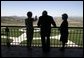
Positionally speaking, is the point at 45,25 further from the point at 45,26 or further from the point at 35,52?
the point at 35,52

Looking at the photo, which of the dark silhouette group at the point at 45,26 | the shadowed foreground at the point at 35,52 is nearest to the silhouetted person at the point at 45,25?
the dark silhouette group at the point at 45,26

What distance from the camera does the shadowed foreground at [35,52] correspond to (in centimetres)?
807

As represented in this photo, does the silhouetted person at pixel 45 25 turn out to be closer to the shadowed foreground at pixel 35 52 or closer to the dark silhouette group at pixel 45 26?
the dark silhouette group at pixel 45 26

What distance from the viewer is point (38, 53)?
8.38 meters

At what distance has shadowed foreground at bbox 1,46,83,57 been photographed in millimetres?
8070

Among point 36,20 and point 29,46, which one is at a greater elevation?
point 36,20

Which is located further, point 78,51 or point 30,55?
point 78,51

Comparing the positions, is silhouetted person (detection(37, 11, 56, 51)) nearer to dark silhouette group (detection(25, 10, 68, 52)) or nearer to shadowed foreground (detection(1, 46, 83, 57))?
dark silhouette group (detection(25, 10, 68, 52))

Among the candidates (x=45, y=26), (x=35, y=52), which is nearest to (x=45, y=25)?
(x=45, y=26)

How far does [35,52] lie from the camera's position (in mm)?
8586

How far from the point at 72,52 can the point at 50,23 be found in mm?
1412

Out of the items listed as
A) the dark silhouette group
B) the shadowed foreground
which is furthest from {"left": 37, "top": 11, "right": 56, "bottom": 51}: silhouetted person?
the shadowed foreground

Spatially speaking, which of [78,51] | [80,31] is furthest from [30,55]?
[80,31]

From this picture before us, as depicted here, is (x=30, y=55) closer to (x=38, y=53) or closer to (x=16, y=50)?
(x=38, y=53)
